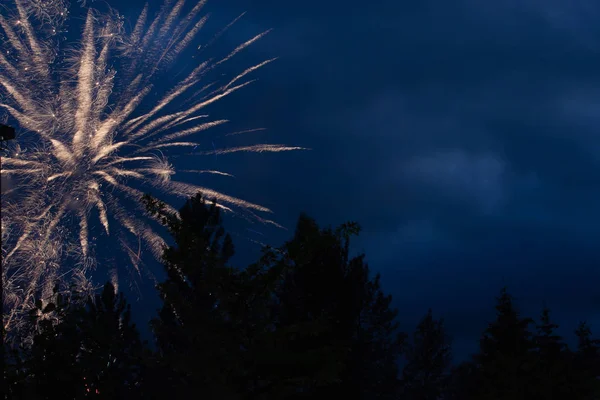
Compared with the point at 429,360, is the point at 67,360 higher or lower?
lower

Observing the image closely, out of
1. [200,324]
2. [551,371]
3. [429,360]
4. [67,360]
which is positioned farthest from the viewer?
[429,360]

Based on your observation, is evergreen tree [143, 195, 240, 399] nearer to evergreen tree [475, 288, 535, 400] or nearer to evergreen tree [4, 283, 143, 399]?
evergreen tree [4, 283, 143, 399]

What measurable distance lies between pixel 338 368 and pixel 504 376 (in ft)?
54.4

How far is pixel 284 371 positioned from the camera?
45.8ft

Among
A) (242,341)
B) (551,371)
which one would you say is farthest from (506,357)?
(242,341)

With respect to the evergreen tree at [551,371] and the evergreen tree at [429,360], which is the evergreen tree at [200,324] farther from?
the evergreen tree at [429,360]

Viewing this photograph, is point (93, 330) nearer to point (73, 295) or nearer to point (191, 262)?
point (73, 295)

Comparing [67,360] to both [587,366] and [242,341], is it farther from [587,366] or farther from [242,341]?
[587,366]

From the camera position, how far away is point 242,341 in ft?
45.3

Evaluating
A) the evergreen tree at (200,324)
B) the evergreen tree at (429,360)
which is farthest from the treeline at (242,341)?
the evergreen tree at (429,360)

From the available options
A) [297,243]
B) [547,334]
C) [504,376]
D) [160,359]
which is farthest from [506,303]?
[160,359]

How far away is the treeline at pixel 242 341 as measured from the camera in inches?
535

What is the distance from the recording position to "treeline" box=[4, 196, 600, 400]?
13.6 metres

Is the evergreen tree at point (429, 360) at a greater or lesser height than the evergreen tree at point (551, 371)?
greater
